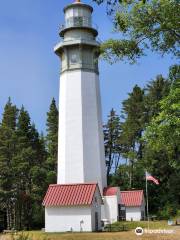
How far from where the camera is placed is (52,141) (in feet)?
188

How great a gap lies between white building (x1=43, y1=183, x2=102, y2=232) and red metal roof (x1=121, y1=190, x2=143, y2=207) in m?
12.0

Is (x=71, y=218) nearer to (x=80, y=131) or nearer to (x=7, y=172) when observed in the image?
(x=80, y=131)

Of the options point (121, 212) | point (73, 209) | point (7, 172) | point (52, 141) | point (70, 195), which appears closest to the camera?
point (73, 209)

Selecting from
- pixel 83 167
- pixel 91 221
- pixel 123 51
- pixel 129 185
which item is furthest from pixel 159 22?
pixel 129 185

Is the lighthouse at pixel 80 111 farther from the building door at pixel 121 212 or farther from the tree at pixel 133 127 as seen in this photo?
the tree at pixel 133 127

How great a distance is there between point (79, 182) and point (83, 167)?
49.6 inches

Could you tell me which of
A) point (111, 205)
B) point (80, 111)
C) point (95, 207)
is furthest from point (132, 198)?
point (95, 207)

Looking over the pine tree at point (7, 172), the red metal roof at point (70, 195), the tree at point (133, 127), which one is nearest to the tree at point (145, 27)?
the red metal roof at point (70, 195)

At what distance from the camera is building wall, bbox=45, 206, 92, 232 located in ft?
114

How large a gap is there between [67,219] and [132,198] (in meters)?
14.5

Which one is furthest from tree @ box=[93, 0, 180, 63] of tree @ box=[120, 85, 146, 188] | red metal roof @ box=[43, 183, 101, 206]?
tree @ box=[120, 85, 146, 188]

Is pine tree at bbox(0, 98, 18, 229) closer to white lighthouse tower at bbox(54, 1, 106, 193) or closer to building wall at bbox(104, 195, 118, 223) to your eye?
white lighthouse tower at bbox(54, 1, 106, 193)

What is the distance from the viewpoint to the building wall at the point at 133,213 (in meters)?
47.7

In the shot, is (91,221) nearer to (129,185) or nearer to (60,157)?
(60,157)
